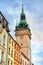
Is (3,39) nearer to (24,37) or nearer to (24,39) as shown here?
(24,39)

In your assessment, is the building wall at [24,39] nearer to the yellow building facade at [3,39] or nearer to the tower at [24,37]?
the tower at [24,37]

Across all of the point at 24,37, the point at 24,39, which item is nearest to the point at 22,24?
the point at 24,37

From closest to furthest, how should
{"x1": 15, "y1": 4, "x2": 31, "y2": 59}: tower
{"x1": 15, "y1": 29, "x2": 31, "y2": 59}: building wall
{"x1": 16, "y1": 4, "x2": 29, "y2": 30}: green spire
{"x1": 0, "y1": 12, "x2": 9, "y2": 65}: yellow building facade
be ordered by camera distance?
{"x1": 0, "y1": 12, "x2": 9, "y2": 65}: yellow building facade → {"x1": 15, "y1": 4, "x2": 31, "y2": 59}: tower → {"x1": 15, "y1": 29, "x2": 31, "y2": 59}: building wall → {"x1": 16, "y1": 4, "x2": 29, "y2": 30}: green spire

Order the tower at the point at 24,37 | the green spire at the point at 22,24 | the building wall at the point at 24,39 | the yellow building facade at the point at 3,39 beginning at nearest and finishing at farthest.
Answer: the yellow building facade at the point at 3,39 → the tower at the point at 24,37 → the building wall at the point at 24,39 → the green spire at the point at 22,24

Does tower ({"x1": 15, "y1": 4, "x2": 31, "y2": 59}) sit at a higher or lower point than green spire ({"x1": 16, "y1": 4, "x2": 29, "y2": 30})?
lower

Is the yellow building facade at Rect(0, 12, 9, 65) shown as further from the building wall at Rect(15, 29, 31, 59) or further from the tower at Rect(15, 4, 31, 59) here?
the building wall at Rect(15, 29, 31, 59)

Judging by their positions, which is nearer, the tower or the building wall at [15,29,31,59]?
the tower

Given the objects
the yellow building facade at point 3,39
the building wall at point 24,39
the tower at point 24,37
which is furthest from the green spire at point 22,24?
the yellow building facade at point 3,39

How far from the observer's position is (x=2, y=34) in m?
44.7

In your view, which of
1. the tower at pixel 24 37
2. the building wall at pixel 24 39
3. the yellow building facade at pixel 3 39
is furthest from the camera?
the building wall at pixel 24 39

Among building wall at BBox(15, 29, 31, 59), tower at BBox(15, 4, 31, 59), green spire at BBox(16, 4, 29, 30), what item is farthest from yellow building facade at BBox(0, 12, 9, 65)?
green spire at BBox(16, 4, 29, 30)

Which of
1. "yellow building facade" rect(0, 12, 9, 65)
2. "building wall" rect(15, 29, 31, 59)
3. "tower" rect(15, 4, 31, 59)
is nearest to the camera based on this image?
"yellow building facade" rect(0, 12, 9, 65)

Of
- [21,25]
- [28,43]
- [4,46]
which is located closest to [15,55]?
[4,46]

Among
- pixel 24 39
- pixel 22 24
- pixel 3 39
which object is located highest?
pixel 22 24
